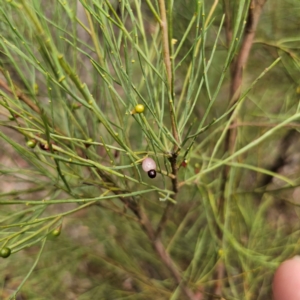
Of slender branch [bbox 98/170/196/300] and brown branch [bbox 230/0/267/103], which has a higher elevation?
brown branch [bbox 230/0/267/103]

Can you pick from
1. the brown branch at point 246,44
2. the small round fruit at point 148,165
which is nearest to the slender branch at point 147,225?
the small round fruit at point 148,165

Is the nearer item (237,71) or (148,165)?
(148,165)

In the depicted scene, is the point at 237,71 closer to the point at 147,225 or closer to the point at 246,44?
the point at 246,44

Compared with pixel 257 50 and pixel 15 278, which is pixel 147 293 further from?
pixel 257 50

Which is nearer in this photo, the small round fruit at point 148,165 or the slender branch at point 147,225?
the small round fruit at point 148,165

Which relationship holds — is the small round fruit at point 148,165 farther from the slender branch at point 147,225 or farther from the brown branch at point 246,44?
the brown branch at point 246,44

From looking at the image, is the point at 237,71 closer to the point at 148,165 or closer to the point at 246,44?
the point at 246,44

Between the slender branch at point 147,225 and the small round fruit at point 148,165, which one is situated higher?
the small round fruit at point 148,165

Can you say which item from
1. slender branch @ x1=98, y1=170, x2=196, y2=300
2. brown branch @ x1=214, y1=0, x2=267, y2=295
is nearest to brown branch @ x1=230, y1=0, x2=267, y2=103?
brown branch @ x1=214, y1=0, x2=267, y2=295

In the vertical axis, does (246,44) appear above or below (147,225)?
above

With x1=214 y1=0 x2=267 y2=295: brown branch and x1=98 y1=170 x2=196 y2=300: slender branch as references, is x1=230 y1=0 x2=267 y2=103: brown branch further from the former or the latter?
x1=98 y1=170 x2=196 y2=300: slender branch

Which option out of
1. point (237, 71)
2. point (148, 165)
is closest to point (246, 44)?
point (237, 71)

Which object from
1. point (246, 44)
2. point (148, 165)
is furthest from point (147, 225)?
point (246, 44)
